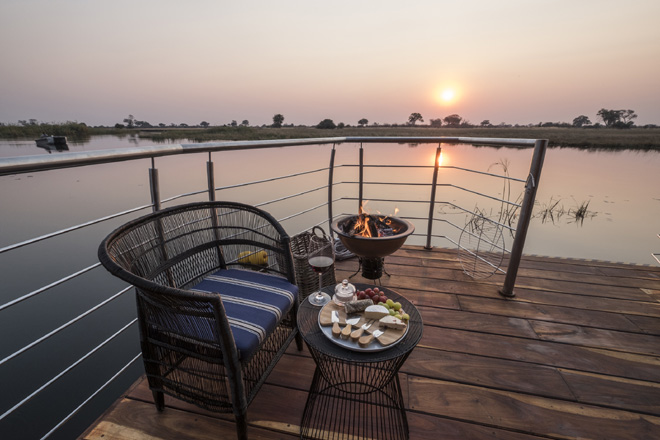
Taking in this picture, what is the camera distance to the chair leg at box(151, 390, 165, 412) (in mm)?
1211

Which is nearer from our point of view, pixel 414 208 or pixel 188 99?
pixel 414 208

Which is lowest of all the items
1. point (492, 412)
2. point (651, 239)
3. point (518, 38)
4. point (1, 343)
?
point (1, 343)

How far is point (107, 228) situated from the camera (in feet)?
19.5

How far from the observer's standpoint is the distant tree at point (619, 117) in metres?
28.0

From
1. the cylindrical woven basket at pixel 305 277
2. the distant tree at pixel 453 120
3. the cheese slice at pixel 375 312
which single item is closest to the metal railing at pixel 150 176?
the cylindrical woven basket at pixel 305 277

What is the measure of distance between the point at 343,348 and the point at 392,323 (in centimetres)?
21

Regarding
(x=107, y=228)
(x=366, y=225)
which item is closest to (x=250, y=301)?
(x=366, y=225)

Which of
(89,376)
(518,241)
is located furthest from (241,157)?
(518,241)

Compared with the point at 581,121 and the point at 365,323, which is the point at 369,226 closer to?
the point at 365,323

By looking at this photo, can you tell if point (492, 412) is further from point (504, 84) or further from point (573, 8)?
point (504, 84)

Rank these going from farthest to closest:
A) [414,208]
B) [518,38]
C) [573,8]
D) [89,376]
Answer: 1. [414,208]
2. [518,38]
3. [573,8]
4. [89,376]

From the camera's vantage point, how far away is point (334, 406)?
127 cm

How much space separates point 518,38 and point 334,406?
6.28 m

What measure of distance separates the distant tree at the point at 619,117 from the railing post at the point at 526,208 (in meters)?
38.1
